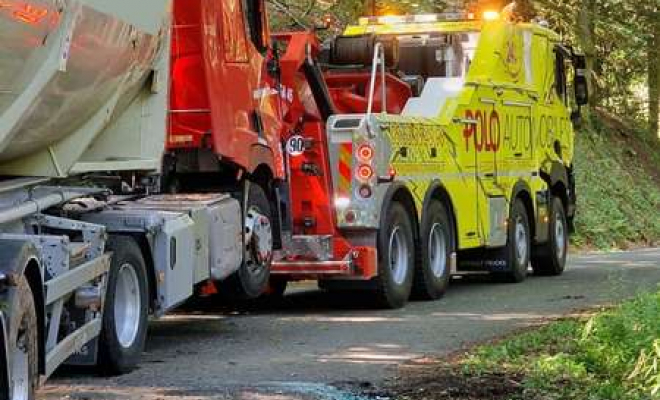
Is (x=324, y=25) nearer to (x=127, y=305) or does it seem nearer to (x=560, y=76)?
(x=127, y=305)

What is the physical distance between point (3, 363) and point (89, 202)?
281cm

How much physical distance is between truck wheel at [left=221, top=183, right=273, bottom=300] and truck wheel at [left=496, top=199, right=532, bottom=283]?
530cm

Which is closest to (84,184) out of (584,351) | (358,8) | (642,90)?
(584,351)

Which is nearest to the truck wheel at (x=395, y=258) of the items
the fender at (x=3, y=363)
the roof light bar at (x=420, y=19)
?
the roof light bar at (x=420, y=19)

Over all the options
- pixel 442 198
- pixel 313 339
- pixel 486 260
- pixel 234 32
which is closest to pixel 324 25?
pixel 442 198

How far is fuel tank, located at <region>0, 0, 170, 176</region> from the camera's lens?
6527 millimetres

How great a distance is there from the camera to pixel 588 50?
29.3 metres

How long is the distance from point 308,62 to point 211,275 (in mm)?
3122

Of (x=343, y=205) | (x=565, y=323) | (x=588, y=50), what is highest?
(x=588, y=50)

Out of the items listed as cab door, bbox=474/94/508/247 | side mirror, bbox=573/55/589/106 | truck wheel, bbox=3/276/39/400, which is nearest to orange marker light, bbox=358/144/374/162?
cab door, bbox=474/94/508/247

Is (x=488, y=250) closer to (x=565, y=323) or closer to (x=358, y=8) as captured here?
(x=565, y=323)

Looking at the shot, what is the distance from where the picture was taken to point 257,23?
10898 millimetres

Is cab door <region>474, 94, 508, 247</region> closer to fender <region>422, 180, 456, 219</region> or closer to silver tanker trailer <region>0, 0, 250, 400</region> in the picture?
fender <region>422, 180, 456, 219</region>

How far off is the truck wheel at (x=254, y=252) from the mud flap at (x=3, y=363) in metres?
4.57
